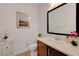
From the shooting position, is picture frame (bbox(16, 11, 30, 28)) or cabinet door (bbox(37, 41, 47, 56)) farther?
picture frame (bbox(16, 11, 30, 28))

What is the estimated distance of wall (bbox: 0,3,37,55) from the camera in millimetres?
2109

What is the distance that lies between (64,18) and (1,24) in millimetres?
1257

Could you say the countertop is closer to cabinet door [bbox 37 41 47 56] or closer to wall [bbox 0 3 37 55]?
cabinet door [bbox 37 41 47 56]

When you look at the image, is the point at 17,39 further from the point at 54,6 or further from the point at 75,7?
the point at 75,7

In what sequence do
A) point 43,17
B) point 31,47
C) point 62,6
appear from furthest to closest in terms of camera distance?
point 43,17
point 31,47
point 62,6

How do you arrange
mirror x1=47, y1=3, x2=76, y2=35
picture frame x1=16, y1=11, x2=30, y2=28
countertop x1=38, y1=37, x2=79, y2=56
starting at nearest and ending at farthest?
1. countertop x1=38, y1=37, x2=79, y2=56
2. mirror x1=47, y1=3, x2=76, y2=35
3. picture frame x1=16, y1=11, x2=30, y2=28

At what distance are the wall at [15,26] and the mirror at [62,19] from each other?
1.05 ft

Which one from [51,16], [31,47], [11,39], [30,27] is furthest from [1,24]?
[51,16]

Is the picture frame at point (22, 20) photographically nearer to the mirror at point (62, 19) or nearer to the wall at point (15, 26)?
the wall at point (15, 26)

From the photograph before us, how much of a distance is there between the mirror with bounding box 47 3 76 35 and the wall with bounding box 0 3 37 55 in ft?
1.05

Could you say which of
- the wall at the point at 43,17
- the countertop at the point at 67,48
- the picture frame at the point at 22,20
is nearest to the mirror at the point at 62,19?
the wall at the point at 43,17

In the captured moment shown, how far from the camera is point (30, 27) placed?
2.12 metres

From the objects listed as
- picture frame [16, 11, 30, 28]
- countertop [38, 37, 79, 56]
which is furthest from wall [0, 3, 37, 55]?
countertop [38, 37, 79, 56]

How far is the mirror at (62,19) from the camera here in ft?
5.55
